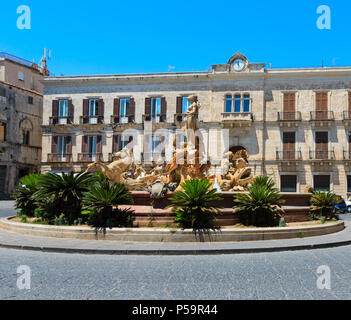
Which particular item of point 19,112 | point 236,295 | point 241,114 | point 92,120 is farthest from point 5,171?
point 236,295

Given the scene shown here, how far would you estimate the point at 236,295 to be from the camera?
18.5 ft

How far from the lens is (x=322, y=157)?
1448 inches

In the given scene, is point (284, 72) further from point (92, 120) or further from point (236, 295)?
point (236, 295)

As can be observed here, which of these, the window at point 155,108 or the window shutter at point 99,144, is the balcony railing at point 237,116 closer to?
the window at point 155,108

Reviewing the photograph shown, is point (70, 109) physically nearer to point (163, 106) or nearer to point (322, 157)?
point (163, 106)

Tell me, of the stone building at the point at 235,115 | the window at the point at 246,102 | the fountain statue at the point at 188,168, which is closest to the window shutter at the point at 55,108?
the stone building at the point at 235,115

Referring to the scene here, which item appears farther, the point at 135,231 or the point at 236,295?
the point at 135,231

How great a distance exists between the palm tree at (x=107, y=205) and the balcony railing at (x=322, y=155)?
1150 inches

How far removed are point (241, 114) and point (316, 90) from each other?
718 centimetres

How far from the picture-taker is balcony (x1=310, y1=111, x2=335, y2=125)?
121 feet

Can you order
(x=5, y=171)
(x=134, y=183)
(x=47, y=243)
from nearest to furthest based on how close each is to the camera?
(x=47, y=243) → (x=134, y=183) → (x=5, y=171)

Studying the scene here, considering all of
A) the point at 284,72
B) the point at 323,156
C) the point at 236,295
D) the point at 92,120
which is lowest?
the point at 236,295

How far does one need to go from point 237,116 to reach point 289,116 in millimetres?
4802

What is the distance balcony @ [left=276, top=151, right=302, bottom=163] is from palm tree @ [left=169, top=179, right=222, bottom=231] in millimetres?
27799
